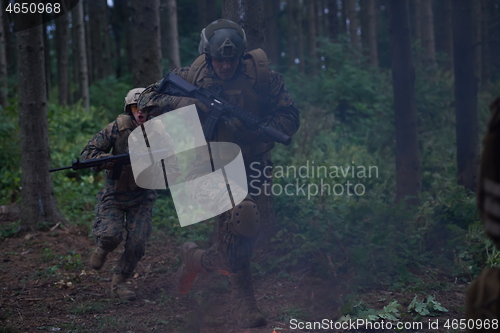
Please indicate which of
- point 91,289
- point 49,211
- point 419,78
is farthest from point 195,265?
point 419,78

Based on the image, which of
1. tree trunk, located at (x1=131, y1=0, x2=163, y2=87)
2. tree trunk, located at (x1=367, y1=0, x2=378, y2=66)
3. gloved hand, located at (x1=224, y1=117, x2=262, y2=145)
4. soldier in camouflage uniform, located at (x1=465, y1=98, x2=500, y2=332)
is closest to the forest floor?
gloved hand, located at (x1=224, y1=117, x2=262, y2=145)

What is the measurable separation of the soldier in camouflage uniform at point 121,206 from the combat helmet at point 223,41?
93cm

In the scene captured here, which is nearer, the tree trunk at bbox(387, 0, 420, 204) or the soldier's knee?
the soldier's knee

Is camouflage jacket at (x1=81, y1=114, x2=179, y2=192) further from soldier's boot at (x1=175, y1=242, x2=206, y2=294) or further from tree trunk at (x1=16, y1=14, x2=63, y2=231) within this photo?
tree trunk at (x1=16, y1=14, x2=63, y2=231)

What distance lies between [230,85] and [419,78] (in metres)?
8.57

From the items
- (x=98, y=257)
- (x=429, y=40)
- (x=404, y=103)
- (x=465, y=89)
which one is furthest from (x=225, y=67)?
(x=429, y=40)

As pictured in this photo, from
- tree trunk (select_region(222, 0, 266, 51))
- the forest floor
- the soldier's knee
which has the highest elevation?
tree trunk (select_region(222, 0, 266, 51))

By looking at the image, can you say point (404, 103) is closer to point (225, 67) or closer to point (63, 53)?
point (225, 67)

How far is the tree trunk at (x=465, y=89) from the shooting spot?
701 cm

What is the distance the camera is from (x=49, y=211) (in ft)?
22.7

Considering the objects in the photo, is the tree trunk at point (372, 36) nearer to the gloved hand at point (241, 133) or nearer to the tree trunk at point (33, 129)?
the tree trunk at point (33, 129)

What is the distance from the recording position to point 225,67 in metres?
4.33

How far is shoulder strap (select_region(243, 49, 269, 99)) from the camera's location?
14.6 ft

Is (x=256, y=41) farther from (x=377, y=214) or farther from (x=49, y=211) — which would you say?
(x=49, y=211)
